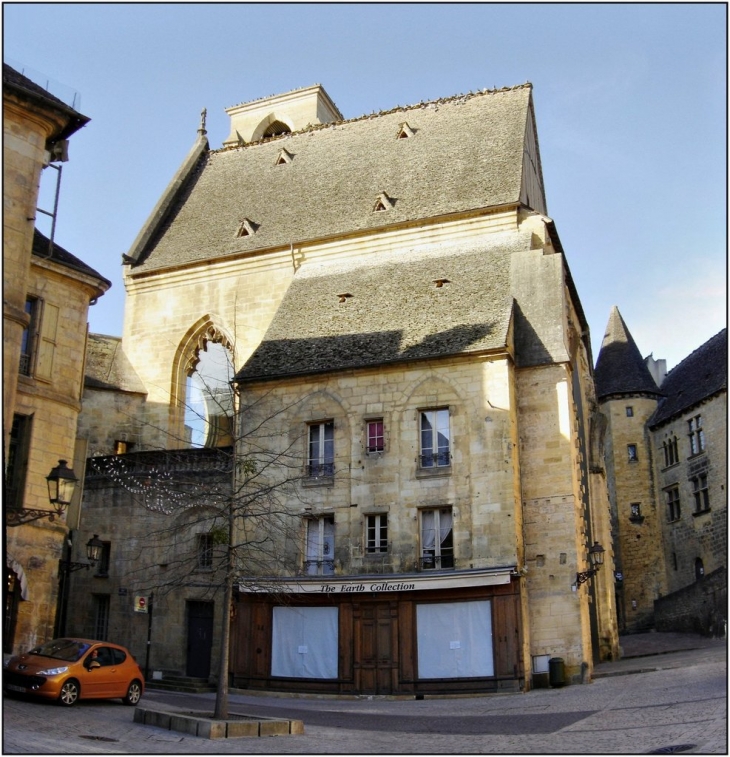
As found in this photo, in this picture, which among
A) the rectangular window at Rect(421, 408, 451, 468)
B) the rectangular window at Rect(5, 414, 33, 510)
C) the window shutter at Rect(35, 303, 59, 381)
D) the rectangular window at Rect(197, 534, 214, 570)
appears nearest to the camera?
the rectangular window at Rect(5, 414, 33, 510)

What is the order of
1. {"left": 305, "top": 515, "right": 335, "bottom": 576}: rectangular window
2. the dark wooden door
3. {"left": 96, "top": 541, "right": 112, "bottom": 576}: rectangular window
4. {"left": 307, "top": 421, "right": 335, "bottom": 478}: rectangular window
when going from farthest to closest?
{"left": 96, "top": 541, "right": 112, "bottom": 576}: rectangular window < the dark wooden door < {"left": 307, "top": 421, "right": 335, "bottom": 478}: rectangular window < {"left": 305, "top": 515, "right": 335, "bottom": 576}: rectangular window

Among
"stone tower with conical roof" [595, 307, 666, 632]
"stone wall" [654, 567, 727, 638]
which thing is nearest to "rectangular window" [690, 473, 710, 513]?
"stone tower with conical roof" [595, 307, 666, 632]

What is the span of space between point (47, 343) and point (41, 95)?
524cm

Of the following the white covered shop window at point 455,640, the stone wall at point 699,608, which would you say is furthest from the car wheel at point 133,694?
the stone wall at point 699,608

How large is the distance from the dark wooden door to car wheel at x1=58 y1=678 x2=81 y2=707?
26.4ft

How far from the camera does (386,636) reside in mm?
18828

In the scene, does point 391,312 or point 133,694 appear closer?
point 133,694

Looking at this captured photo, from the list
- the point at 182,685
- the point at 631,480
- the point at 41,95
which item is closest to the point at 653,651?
the point at 182,685

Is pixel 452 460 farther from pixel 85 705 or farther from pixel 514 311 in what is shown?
pixel 85 705

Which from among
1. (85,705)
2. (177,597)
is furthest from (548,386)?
(85,705)

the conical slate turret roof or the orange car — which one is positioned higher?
the conical slate turret roof

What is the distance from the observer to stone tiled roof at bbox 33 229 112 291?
16.8 meters

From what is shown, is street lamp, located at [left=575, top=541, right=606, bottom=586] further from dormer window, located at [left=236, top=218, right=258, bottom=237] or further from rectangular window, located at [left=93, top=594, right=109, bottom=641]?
dormer window, located at [left=236, top=218, right=258, bottom=237]

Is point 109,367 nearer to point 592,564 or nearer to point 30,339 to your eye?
point 30,339
